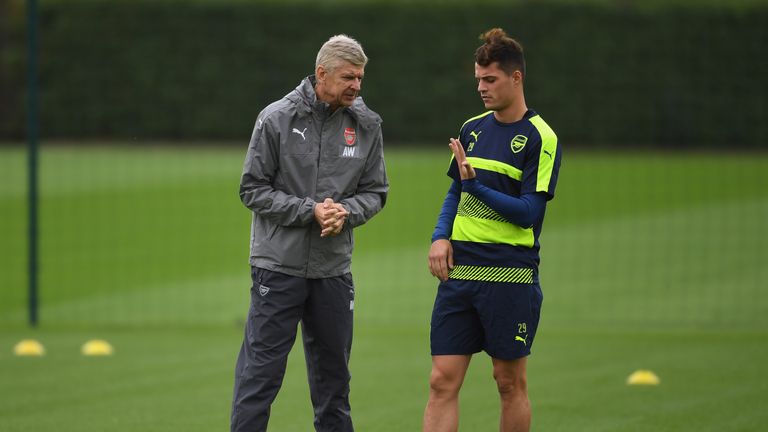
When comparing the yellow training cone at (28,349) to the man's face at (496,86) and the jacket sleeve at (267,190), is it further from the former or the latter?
the man's face at (496,86)

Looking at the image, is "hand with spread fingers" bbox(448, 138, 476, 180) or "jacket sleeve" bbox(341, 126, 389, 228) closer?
"hand with spread fingers" bbox(448, 138, 476, 180)

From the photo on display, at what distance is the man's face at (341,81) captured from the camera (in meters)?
5.42

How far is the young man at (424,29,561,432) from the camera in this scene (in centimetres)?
531

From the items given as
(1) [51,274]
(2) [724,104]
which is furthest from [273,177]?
(1) [51,274]

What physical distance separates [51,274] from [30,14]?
463 centimetres

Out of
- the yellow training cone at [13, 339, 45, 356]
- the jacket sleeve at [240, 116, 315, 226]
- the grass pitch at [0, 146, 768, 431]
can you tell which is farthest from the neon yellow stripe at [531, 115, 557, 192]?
the yellow training cone at [13, 339, 45, 356]

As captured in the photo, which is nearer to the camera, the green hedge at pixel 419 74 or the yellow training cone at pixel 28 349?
the yellow training cone at pixel 28 349

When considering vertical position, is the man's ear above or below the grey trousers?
above

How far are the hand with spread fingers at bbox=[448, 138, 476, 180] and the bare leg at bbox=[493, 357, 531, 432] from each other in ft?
2.78

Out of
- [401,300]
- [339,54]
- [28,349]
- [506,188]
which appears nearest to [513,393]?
[506,188]

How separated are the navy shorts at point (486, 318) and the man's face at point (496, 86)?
79 cm

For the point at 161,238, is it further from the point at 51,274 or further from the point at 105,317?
the point at 105,317

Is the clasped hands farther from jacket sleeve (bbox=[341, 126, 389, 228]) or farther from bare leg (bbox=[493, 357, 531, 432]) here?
bare leg (bbox=[493, 357, 531, 432])

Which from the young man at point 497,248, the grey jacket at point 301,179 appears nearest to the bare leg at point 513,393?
the young man at point 497,248
